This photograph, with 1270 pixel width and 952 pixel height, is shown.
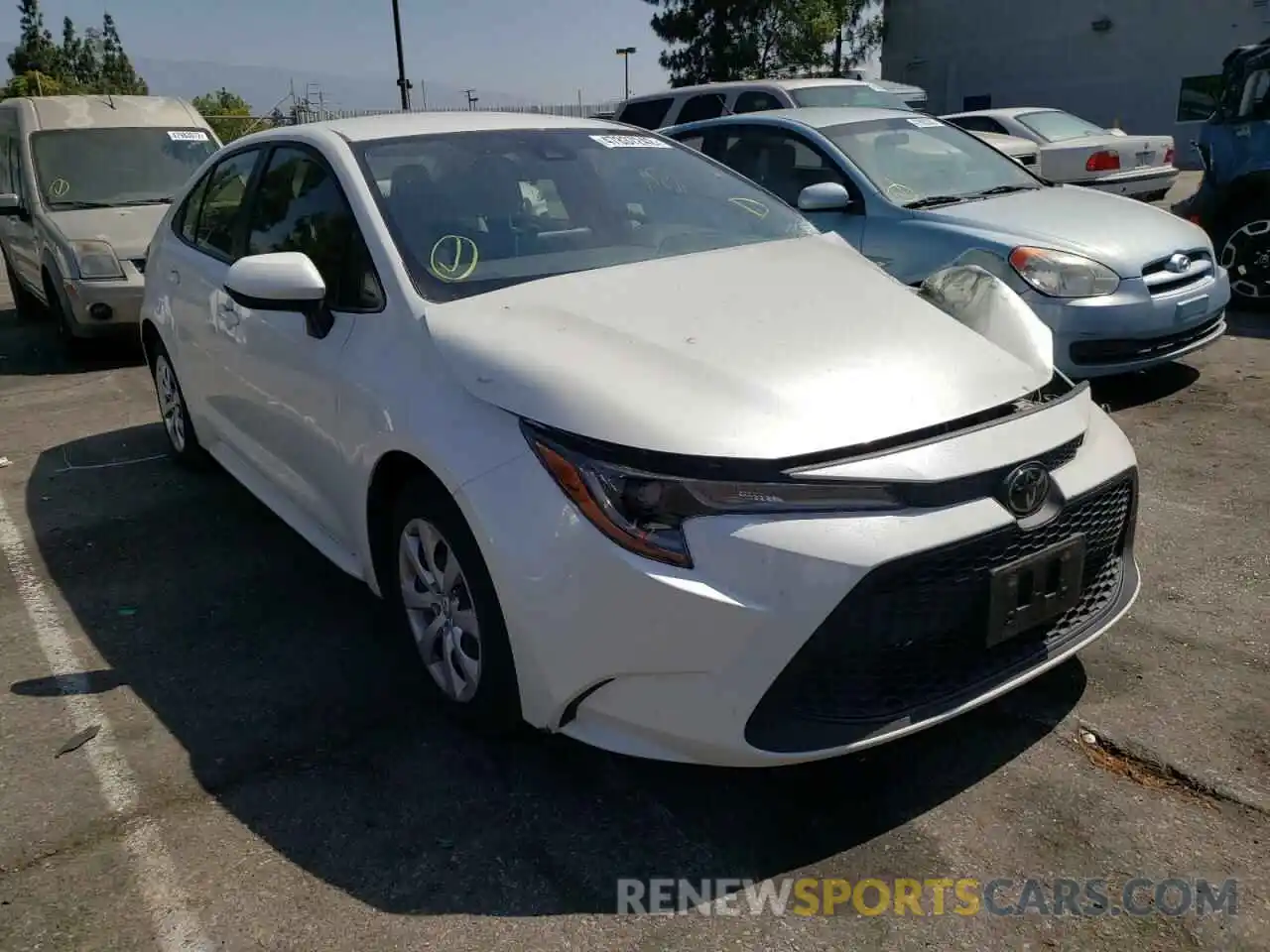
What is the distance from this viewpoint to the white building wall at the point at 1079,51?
77.6 ft

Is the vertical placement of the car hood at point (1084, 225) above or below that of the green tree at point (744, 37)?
below

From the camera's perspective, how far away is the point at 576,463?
7.82 feet

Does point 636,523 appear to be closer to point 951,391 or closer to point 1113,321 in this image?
point 951,391

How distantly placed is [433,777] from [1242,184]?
7.16 metres

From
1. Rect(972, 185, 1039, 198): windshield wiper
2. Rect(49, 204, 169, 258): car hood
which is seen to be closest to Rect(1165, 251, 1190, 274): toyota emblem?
Rect(972, 185, 1039, 198): windshield wiper

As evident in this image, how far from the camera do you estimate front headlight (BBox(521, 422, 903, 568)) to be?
2283mm

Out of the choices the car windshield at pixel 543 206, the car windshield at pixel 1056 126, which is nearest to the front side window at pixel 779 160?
the car windshield at pixel 543 206

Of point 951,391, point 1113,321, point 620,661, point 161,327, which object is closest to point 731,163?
point 1113,321

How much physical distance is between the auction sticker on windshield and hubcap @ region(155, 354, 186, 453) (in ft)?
8.17

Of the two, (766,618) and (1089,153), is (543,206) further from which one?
(1089,153)

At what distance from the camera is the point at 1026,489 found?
7.99 ft

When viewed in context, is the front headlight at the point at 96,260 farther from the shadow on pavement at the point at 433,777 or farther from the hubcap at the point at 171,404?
the shadow on pavement at the point at 433,777

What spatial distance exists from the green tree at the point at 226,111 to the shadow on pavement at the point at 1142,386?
69.6 ft

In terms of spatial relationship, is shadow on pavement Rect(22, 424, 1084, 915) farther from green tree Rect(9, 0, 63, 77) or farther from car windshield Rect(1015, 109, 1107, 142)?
green tree Rect(9, 0, 63, 77)
